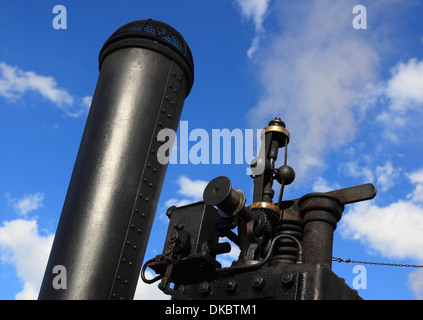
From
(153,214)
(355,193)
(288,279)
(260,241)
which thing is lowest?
(288,279)

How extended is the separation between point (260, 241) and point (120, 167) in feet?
5.37

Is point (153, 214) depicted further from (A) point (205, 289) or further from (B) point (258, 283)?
(B) point (258, 283)

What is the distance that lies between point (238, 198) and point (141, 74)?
207 cm

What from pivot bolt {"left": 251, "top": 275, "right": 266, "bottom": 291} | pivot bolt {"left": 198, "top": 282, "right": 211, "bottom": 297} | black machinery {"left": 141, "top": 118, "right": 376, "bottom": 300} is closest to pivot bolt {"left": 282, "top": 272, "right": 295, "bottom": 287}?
black machinery {"left": 141, "top": 118, "right": 376, "bottom": 300}

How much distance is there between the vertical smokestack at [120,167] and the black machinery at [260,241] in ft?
1.14

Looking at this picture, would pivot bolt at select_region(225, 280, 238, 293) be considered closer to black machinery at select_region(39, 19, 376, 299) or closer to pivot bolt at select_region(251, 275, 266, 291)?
black machinery at select_region(39, 19, 376, 299)

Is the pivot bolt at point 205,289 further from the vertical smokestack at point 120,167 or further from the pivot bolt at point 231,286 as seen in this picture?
the vertical smokestack at point 120,167

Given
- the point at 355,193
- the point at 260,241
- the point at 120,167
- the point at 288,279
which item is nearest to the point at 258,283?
the point at 288,279

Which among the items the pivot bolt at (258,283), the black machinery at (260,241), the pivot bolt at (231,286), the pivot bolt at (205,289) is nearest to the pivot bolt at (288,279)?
the black machinery at (260,241)

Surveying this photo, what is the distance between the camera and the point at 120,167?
568 centimetres

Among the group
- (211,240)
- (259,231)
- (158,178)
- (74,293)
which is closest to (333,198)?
(259,231)

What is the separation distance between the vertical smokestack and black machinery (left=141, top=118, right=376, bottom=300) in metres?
0.35
